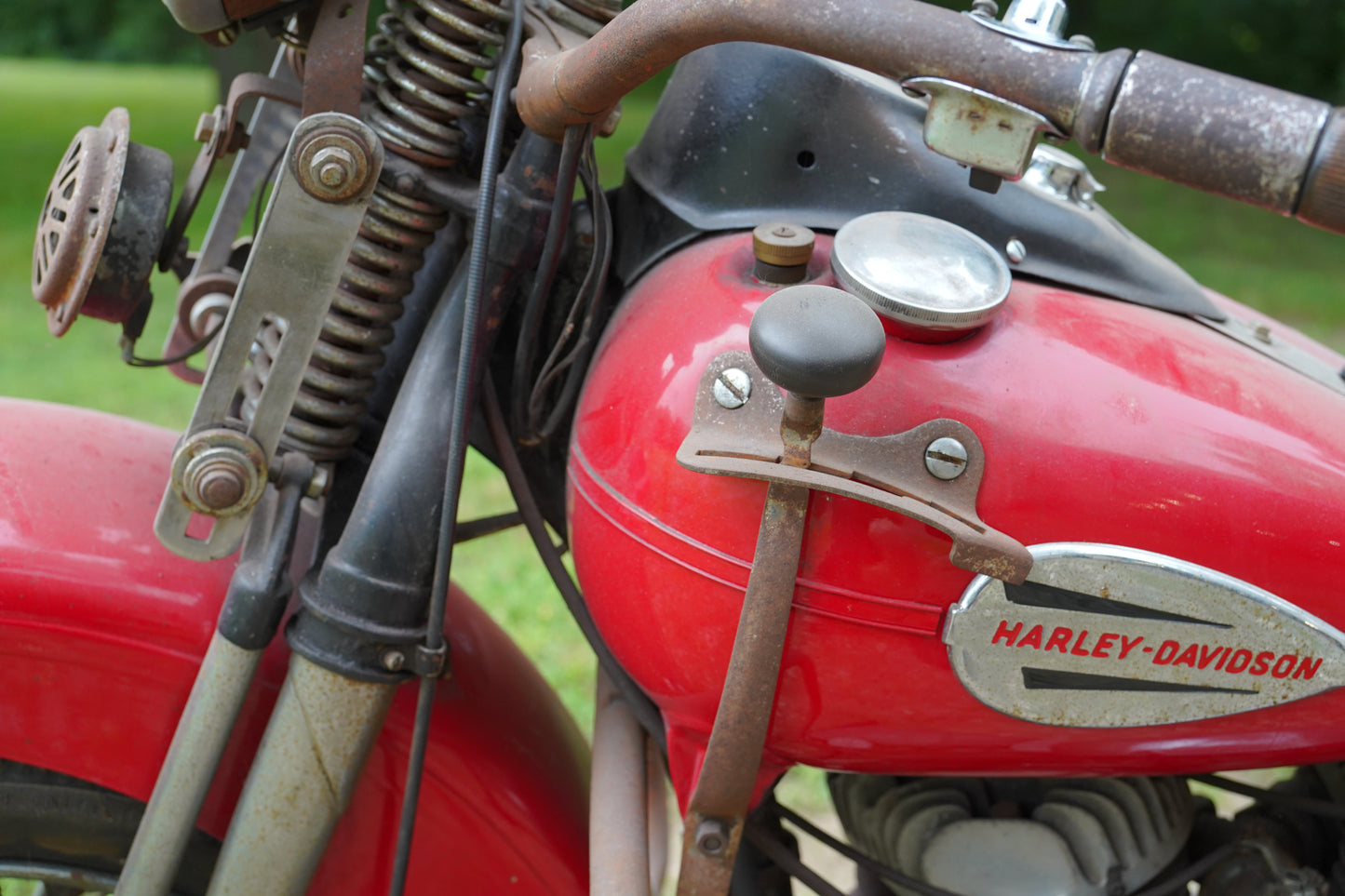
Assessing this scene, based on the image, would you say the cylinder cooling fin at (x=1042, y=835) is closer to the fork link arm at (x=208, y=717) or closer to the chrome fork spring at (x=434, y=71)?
the fork link arm at (x=208, y=717)

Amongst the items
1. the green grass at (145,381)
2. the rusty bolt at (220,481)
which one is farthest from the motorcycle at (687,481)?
the green grass at (145,381)

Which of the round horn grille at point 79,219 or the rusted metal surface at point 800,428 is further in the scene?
the round horn grille at point 79,219

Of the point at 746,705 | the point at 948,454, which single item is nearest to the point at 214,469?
the point at 746,705

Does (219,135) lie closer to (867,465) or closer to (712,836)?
(867,465)

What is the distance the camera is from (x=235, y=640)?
961 millimetres

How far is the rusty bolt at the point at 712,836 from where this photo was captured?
0.95 metres

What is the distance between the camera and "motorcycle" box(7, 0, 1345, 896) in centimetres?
84

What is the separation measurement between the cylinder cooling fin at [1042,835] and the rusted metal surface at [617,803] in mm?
248

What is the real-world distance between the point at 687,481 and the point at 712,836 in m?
0.31

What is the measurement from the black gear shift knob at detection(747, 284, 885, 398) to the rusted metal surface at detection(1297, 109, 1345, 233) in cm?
26

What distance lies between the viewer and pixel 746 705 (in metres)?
0.88

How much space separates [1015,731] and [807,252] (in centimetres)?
42

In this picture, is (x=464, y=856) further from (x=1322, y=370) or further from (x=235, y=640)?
(x=1322, y=370)

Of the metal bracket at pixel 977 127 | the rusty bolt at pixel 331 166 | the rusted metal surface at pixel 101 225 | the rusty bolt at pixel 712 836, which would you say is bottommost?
the rusty bolt at pixel 712 836
